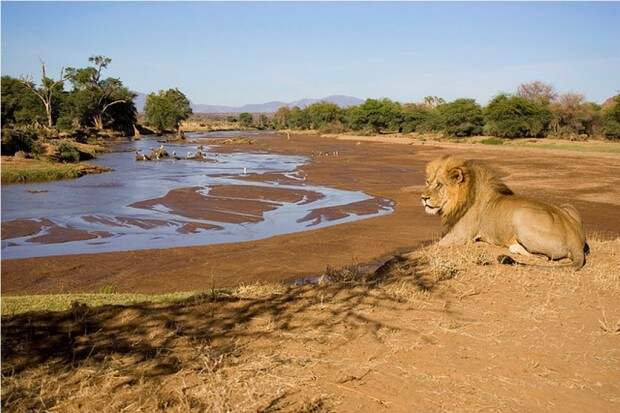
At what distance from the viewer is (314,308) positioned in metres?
4.94

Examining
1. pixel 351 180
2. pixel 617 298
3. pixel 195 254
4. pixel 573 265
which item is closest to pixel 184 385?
pixel 617 298

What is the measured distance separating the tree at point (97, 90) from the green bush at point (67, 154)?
38487 mm

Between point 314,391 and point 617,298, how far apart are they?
4.02 m

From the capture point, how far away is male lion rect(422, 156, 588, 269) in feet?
22.0

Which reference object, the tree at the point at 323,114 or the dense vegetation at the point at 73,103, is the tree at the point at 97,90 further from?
the tree at the point at 323,114

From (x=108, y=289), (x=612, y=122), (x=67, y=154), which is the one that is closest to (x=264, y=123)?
(x=612, y=122)

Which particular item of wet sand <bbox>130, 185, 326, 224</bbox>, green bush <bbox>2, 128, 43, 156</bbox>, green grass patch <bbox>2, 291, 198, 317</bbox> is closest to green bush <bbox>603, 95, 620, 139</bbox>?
wet sand <bbox>130, 185, 326, 224</bbox>

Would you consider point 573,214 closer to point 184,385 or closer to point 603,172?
point 184,385

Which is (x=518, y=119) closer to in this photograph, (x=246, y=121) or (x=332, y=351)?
(x=332, y=351)

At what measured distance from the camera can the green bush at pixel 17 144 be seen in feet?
118

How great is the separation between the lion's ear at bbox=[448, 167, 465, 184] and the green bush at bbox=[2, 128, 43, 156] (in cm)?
3541

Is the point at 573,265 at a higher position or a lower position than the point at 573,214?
lower

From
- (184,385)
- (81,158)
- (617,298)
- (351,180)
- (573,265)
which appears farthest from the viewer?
(81,158)

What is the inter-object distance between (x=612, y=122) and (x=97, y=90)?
6820 cm
